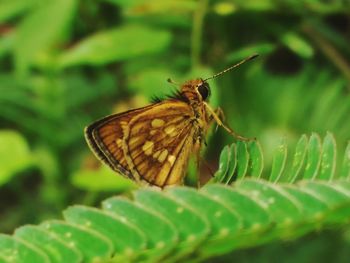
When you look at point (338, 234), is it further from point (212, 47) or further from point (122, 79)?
point (122, 79)

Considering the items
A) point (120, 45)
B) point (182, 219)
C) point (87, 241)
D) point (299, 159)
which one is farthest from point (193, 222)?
point (120, 45)

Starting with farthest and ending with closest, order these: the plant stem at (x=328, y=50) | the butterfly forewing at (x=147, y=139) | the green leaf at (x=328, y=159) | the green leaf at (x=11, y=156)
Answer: the plant stem at (x=328, y=50) < the green leaf at (x=11, y=156) < the butterfly forewing at (x=147, y=139) < the green leaf at (x=328, y=159)

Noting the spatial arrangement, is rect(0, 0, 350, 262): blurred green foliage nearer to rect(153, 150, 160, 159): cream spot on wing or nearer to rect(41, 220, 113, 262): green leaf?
rect(153, 150, 160, 159): cream spot on wing

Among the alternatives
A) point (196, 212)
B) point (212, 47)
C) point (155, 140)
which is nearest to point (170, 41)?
point (212, 47)

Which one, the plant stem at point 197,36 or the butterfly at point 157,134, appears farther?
the plant stem at point 197,36

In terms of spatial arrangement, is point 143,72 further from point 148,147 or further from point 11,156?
point 148,147

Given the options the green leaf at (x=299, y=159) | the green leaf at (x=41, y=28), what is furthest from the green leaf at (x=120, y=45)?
the green leaf at (x=299, y=159)

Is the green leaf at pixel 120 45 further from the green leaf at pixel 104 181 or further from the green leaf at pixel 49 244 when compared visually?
the green leaf at pixel 49 244
